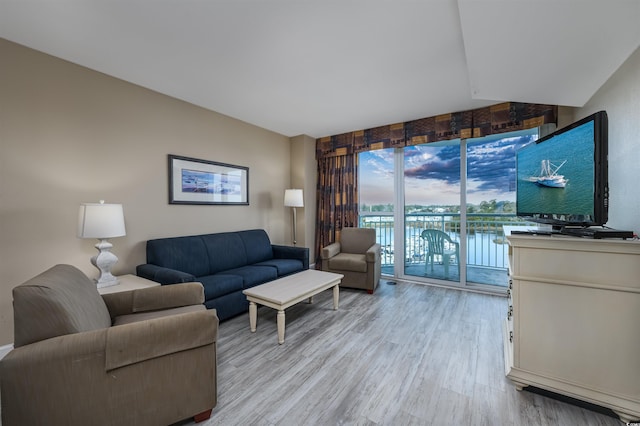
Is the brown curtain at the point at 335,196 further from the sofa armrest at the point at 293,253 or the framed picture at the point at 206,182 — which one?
the framed picture at the point at 206,182

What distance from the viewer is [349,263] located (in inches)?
141

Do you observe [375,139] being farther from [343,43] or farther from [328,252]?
[343,43]

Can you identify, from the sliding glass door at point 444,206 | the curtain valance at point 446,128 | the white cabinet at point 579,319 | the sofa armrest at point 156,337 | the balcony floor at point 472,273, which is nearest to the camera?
the sofa armrest at point 156,337

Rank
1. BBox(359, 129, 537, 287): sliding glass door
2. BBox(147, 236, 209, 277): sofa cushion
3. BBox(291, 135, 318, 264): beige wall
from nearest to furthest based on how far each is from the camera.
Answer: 1. BBox(147, 236, 209, 277): sofa cushion
2. BBox(359, 129, 537, 287): sliding glass door
3. BBox(291, 135, 318, 264): beige wall

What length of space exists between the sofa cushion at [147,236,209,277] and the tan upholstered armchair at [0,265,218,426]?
1.17m

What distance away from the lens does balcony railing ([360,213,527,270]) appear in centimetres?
361

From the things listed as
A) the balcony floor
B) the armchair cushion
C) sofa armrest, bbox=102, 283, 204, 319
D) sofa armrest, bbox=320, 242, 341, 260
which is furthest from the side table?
the balcony floor

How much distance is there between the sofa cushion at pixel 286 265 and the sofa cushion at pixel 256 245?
14 cm

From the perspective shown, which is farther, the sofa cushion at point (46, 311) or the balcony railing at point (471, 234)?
the balcony railing at point (471, 234)

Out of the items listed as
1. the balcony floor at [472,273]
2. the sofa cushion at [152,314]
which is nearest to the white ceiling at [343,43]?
the sofa cushion at [152,314]

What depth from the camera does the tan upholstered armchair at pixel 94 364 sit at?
103cm

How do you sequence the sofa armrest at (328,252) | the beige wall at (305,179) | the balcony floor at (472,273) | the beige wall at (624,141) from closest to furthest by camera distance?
the beige wall at (624,141), the balcony floor at (472,273), the sofa armrest at (328,252), the beige wall at (305,179)

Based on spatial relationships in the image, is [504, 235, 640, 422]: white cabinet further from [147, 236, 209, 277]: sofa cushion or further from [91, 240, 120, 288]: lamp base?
[91, 240, 120, 288]: lamp base

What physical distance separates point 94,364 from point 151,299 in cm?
73
